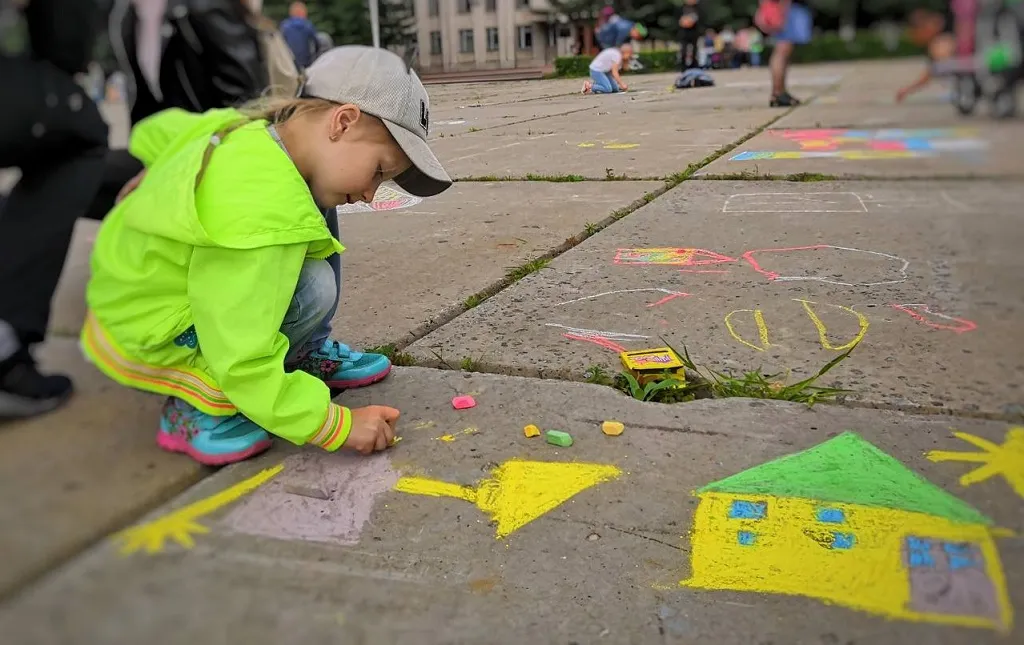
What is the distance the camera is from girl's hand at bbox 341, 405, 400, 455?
3.35 ft

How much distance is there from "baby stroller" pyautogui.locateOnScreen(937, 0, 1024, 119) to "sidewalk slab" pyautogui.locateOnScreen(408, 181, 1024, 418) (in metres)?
0.33

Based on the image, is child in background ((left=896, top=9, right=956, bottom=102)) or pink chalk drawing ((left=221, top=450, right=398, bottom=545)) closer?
child in background ((left=896, top=9, right=956, bottom=102))

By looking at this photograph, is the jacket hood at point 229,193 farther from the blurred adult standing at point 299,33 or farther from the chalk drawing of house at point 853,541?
the chalk drawing of house at point 853,541

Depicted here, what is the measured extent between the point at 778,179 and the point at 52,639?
2.31m

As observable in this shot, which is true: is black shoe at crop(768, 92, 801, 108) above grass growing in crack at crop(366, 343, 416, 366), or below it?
above

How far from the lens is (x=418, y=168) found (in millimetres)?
926

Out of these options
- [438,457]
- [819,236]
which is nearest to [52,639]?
[438,457]

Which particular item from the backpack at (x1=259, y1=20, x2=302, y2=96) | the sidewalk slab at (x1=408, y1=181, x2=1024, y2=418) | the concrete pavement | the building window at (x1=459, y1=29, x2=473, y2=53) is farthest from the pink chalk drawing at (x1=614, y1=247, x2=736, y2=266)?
the backpack at (x1=259, y1=20, x2=302, y2=96)

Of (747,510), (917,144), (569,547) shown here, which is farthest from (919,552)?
(917,144)

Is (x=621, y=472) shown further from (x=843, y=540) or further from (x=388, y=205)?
(x=388, y=205)

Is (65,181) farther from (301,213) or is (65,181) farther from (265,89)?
(301,213)

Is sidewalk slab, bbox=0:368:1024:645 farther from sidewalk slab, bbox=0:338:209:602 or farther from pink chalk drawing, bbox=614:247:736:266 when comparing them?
pink chalk drawing, bbox=614:247:736:266

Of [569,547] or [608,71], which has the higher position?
[608,71]

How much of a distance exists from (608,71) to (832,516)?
21.6 inches
